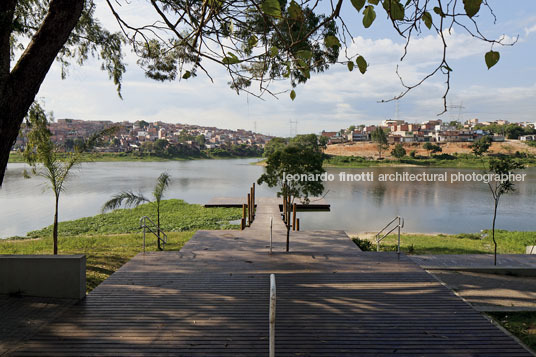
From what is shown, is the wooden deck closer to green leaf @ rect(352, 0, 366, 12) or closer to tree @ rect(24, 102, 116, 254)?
tree @ rect(24, 102, 116, 254)

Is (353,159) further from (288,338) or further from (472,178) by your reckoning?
(288,338)

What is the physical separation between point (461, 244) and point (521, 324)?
6.70 m

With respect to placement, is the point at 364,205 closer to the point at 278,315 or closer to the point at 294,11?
the point at 278,315

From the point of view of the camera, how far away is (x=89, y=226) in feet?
44.2

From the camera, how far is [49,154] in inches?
253

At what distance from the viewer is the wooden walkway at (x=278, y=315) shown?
8.86ft

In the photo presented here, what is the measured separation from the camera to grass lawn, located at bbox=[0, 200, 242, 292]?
6789 mm

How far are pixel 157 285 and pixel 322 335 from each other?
2.00 meters

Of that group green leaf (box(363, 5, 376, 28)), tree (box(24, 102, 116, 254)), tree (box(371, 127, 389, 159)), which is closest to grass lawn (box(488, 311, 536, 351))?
green leaf (box(363, 5, 376, 28))

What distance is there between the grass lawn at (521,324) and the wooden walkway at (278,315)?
47cm

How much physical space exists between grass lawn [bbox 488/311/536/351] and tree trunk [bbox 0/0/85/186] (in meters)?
4.55

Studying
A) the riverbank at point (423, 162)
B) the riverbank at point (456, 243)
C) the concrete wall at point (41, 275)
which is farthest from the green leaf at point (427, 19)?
the riverbank at point (423, 162)

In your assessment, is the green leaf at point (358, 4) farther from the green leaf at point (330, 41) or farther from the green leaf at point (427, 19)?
the green leaf at point (427, 19)

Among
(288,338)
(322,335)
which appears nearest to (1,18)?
(288,338)
